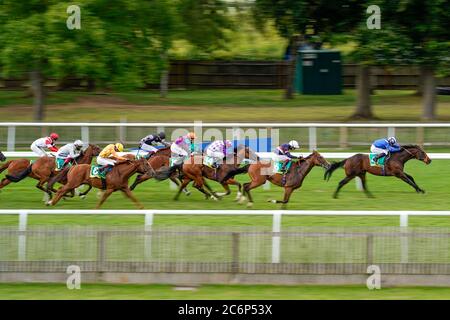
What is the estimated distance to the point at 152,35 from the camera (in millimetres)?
27547

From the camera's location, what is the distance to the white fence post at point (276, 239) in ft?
37.2

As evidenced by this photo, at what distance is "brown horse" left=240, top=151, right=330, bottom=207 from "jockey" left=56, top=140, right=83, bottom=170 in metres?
3.11

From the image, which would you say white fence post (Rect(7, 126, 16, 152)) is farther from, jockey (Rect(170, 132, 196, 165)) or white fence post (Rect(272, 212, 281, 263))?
white fence post (Rect(272, 212, 281, 263))

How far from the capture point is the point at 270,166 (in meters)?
17.6

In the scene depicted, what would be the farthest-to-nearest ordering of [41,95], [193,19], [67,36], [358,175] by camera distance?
[193,19] → [41,95] → [67,36] → [358,175]

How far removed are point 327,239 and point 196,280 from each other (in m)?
1.50

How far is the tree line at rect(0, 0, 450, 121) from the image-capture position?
25.1 metres

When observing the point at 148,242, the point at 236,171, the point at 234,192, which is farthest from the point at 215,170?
the point at 148,242

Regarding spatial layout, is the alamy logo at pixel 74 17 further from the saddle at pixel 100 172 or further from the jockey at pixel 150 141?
the saddle at pixel 100 172

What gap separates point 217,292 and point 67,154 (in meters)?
7.84

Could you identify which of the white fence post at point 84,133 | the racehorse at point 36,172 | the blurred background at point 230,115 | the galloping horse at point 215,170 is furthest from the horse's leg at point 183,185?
the white fence post at point 84,133

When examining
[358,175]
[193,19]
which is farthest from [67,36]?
[358,175]

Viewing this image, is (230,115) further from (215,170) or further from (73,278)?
(73,278)

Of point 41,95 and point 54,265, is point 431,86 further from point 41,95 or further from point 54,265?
point 54,265
